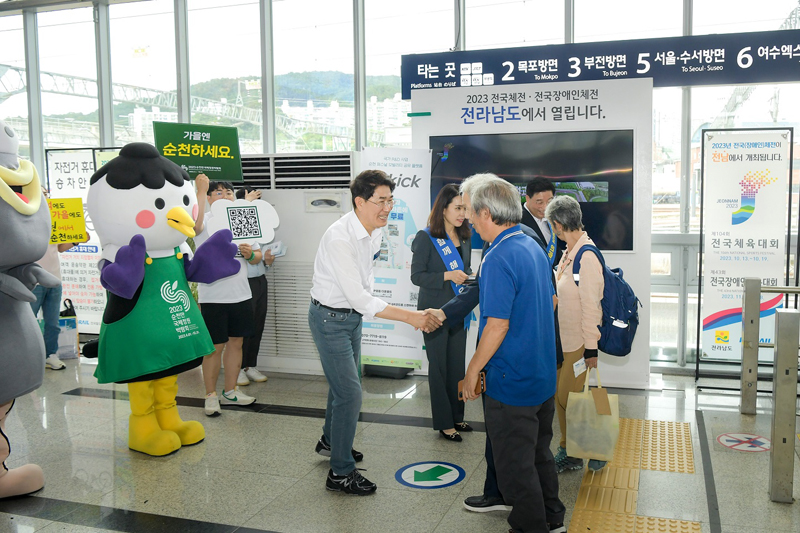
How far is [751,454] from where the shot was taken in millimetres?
3871

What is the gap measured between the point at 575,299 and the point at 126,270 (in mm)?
2422

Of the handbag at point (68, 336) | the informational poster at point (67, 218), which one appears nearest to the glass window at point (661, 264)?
the informational poster at point (67, 218)

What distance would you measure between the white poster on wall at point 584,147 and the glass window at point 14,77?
18.4 feet

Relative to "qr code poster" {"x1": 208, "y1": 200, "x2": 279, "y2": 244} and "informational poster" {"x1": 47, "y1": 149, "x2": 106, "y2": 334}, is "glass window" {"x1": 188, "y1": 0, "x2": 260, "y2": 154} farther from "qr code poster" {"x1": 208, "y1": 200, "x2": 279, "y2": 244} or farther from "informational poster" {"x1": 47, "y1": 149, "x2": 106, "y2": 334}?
"qr code poster" {"x1": 208, "y1": 200, "x2": 279, "y2": 244}

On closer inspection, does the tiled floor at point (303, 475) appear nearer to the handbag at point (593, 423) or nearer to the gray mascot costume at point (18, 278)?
the handbag at point (593, 423)

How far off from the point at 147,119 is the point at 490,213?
20.6ft

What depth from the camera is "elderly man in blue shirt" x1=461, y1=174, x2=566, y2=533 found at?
8.57 feet

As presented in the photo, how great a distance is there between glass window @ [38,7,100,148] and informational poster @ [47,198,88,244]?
6.51ft

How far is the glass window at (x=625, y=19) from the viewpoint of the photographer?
5.95m

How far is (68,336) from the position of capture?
21.7ft

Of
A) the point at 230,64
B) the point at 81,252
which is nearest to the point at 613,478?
the point at 230,64

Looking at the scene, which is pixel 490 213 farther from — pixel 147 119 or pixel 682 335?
pixel 147 119

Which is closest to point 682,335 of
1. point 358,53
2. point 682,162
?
point 682,162

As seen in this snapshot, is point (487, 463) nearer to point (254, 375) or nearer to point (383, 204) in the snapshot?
point (383, 204)
